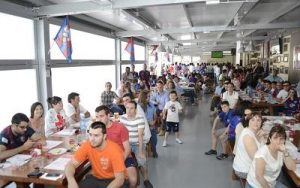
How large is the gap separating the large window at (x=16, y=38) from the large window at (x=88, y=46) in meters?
0.52

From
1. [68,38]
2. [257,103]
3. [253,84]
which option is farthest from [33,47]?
[253,84]

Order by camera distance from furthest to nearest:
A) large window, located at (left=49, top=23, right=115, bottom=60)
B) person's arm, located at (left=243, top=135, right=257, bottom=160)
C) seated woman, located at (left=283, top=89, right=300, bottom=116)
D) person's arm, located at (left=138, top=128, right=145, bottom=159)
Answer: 1. seated woman, located at (left=283, top=89, right=300, bottom=116)
2. large window, located at (left=49, top=23, right=115, bottom=60)
3. person's arm, located at (left=138, top=128, right=145, bottom=159)
4. person's arm, located at (left=243, top=135, right=257, bottom=160)

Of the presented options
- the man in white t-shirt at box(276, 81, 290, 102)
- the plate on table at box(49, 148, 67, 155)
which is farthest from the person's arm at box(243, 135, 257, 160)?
the man in white t-shirt at box(276, 81, 290, 102)

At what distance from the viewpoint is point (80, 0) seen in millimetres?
5250

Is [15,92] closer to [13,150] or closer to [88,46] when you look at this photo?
[13,150]

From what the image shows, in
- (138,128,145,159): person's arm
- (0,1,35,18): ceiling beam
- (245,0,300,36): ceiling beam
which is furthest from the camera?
(245,0,300,36): ceiling beam

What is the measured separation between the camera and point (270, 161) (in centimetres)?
257

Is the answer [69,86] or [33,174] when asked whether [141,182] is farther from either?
[69,86]

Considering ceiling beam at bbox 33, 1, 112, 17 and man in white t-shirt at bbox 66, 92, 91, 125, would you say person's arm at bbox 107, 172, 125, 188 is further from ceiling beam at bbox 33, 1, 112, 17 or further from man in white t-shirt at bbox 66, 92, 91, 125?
ceiling beam at bbox 33, 1, 112, 17

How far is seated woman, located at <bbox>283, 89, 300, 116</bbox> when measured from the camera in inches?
252

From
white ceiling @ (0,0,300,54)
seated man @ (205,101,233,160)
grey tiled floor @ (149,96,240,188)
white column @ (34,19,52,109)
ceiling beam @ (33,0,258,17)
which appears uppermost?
white ceiling @ (0,0,300,54)

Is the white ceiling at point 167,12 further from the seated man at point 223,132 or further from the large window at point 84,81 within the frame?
the seated man at point 223,132

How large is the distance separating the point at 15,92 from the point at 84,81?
293 centimetres

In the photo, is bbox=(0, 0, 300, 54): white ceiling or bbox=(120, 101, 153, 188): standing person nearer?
bbox=(120, 101, 153, 188): standing person
